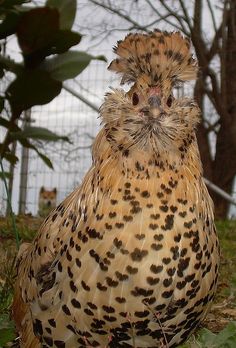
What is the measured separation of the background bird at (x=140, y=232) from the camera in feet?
6.16

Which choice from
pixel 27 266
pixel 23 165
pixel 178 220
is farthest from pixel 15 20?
pixel 23 165

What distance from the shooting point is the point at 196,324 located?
2.06 metres

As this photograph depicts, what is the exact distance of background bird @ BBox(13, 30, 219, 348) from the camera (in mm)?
1878

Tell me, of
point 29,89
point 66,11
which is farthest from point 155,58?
point 66,11

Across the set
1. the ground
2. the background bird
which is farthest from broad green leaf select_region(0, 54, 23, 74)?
the background bird

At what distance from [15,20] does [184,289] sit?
1779mm

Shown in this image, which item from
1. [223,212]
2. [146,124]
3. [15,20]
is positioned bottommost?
[223,212]

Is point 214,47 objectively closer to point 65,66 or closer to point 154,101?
point 65,66

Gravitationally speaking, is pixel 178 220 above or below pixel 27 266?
above

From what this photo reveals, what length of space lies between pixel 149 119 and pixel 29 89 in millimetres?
1463

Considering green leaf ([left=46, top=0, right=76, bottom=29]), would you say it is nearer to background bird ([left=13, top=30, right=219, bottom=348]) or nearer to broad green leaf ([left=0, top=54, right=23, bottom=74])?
broad green leaf ([left=0, top=54, right=23, bottom=74])

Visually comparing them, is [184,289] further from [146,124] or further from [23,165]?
[23,165]

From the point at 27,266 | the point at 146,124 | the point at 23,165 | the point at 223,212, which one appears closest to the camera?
the point at 146,124

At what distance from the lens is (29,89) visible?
3.21 m
